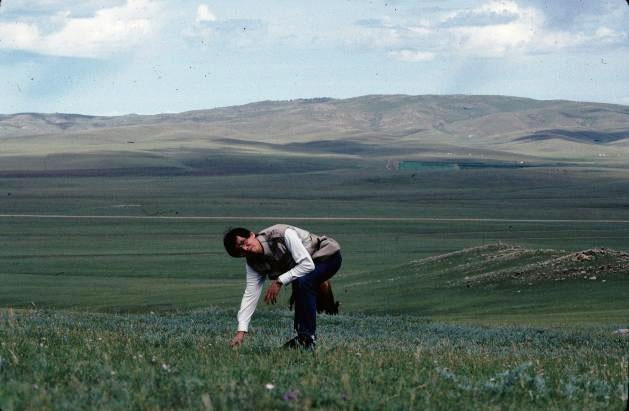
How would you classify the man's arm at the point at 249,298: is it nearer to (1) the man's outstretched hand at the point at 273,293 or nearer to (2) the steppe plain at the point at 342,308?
(2) the steppe plain at the point at 342,308

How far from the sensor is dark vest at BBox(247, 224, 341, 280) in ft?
37.1

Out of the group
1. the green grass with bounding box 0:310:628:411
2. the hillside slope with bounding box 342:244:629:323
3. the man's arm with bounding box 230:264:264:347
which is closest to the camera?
the green grass with bounding box 0:310:628:411

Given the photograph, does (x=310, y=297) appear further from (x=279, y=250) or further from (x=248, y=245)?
(x=248, y=245)

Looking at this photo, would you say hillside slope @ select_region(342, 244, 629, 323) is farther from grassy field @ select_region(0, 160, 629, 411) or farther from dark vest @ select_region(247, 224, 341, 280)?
dark vest @ select_region(247, 224, 341, 280)

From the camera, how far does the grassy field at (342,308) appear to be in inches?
331

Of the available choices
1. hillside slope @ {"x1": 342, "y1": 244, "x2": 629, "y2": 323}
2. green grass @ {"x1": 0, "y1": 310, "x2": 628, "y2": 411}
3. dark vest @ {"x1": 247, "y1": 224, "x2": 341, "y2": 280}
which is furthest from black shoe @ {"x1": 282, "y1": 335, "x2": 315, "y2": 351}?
hillside slope @ {"x1": 342, "y1": 244, "x2": 629, "y2": 323}

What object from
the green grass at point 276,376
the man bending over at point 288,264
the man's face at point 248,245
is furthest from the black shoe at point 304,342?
the man's face at point 248,245

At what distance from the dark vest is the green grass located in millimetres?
811

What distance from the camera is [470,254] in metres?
43.3

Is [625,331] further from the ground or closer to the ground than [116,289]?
further from the ground

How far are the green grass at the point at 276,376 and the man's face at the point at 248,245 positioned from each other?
37.5 inches

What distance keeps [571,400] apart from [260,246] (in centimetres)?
370

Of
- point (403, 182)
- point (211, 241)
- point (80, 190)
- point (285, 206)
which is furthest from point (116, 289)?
point (403, 182)

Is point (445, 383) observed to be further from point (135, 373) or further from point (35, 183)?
point (35, 183)
